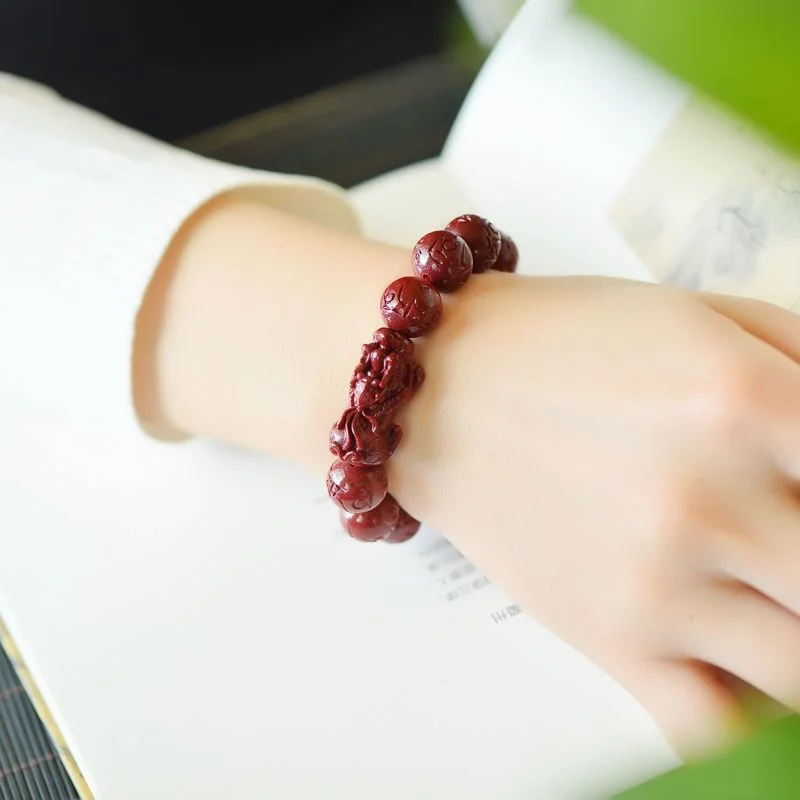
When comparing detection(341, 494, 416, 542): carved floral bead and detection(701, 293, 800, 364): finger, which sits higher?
detection(701, 293, 800, 364): finger

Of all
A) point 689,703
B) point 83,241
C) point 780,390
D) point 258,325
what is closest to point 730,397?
point 780,390

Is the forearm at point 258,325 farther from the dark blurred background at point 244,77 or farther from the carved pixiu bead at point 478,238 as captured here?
the dark blurred background at point 244,77

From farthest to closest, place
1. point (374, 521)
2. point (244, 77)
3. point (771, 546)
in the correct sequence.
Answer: point (244, 77) < point (374, 521) < point (771, 546)

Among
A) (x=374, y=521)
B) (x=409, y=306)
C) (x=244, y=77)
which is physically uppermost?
(x=409, y=306)

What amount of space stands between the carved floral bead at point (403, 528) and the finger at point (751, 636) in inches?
6.3

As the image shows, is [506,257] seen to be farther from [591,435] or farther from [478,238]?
[591,435]

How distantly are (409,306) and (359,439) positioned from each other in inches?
2.7

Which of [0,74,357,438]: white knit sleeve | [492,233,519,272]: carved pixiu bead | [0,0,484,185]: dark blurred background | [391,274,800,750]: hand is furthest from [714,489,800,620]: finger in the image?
[0,0,484,185]: dark blurred background

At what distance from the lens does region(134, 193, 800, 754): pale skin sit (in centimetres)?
36

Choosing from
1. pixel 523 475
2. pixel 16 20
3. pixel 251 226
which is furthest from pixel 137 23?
pixel 523 475

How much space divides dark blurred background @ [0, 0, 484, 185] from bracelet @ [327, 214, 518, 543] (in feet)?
1.55

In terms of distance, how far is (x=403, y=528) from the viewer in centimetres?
48

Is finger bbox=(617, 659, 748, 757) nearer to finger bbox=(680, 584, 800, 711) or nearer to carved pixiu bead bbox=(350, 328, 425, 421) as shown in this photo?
finger bbox=(680, 584, 800, 711)

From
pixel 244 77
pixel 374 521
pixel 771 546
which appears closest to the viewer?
pixel 771 546
